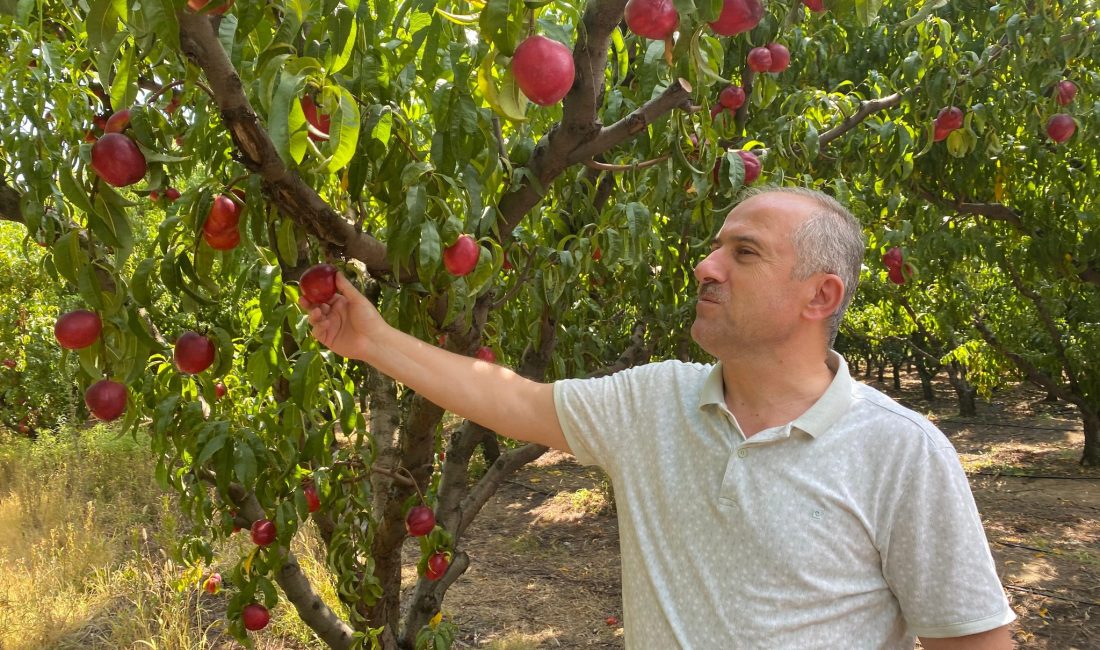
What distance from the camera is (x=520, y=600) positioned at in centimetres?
530

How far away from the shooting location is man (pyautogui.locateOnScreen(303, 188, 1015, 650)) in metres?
1.29

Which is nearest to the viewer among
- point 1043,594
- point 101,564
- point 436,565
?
point 436,565

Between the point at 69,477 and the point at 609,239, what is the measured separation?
23.2ft

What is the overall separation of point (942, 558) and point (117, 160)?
1.35 m

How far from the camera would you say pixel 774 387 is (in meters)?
1.49

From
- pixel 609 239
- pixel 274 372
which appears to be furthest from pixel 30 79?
pixel 609 239

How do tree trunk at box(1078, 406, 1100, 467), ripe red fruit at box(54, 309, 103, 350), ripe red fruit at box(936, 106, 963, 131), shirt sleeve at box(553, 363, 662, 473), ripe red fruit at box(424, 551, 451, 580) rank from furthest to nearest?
tree trunk at box(1078, 406, 1100, 467)
ripe red fruit at box(936, 106, 963, 131)
ripe red fruit at box(424, 551, 451, 580)
shirt sleeve at box(553, 363, 662, 473)
ripe red fruit at box(54, 309, 103, 350)

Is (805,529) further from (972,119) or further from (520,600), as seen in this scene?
(520,600)

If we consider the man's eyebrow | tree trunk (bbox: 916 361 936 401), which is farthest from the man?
tree trunk (bbox: 916 361 936 401)

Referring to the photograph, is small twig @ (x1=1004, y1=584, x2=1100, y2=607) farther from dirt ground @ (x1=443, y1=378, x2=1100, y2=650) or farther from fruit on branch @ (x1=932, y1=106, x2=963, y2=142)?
fruit on branch @ (x1=932, y1=106, x2=963, y2=142)

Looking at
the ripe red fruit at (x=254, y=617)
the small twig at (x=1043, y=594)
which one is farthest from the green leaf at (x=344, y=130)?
the small twig at (x=1043, y=594)

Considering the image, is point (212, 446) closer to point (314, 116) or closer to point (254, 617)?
point (314, 116)

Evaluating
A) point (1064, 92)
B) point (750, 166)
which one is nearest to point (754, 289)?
point (750, 166)

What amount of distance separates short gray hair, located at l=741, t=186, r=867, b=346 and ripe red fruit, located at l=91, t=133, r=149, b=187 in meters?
1.06
